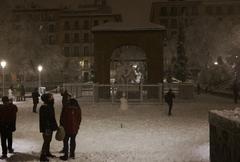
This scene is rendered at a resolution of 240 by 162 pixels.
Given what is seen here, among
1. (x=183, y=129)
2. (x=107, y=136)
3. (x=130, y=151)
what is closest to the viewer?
(x=130, y=151)

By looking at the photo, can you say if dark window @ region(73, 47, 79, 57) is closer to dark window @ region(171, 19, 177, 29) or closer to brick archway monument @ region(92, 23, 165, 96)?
dark window @ region(171, 19, 177, 29)

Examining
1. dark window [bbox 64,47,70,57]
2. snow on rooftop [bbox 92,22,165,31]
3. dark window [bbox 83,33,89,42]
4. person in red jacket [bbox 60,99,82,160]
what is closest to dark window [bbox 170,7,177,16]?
dark window [bbox 83,33,89,42]

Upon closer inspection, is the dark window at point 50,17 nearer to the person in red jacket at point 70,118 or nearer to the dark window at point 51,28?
the dark window at point 51,28

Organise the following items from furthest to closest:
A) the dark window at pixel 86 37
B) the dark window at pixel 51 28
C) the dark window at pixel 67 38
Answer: the dark window at pixel 51 28
the dark window at pixel 67 38
the dark window at pixel 86 37

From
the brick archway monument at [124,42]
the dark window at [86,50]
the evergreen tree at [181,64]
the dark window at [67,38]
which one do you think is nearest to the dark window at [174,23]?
the dark window at [86,50]

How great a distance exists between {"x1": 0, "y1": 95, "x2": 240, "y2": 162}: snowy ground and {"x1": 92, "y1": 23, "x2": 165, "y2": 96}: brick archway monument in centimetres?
1283

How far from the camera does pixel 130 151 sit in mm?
12508

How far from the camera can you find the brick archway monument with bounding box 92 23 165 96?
35219mm

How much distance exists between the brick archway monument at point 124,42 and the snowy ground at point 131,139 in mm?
12829

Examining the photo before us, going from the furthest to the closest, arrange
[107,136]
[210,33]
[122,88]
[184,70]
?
[210,33] < [184,70] < [122,88] < [107,136]

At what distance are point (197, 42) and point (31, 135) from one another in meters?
57.3

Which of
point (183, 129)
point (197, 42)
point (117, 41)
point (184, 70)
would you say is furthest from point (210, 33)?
point (183, 129)

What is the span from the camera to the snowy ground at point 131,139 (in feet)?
38.2

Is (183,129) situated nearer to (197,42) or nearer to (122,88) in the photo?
(122,88)
